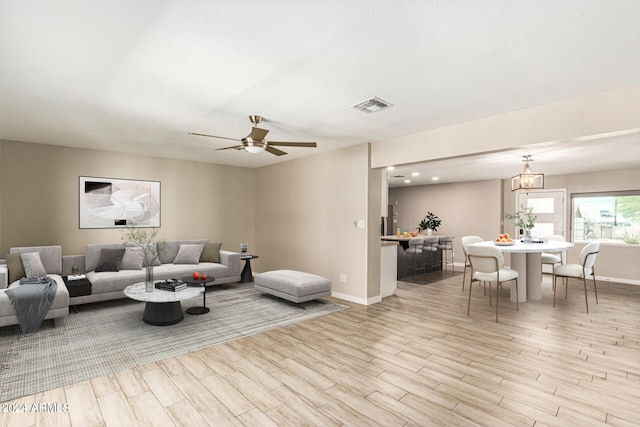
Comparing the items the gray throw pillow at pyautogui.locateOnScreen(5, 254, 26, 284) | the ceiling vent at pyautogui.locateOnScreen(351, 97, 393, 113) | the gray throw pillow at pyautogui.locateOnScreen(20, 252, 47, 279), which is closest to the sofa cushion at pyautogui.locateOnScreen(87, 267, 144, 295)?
the gray throw pillow at pyautogui.locateOnScreen(20, 252, 47, 279)

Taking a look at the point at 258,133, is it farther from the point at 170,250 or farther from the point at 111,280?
the point at 170,250

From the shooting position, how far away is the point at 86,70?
263 centimetres

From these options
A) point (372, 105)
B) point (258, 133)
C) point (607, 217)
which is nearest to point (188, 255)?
point (258, 133)

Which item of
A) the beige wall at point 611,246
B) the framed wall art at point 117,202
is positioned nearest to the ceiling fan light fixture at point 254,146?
the framed wall art at point 117,202

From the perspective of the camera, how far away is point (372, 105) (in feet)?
11.1

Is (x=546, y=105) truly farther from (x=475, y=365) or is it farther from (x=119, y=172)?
(x=119, y=172)

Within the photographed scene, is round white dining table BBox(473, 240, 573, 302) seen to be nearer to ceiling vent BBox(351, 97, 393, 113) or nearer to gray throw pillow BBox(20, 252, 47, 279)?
ceiling vent BBox(351, 97, 393, 113)

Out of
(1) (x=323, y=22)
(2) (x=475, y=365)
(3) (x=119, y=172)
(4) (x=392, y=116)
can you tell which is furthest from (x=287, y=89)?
(3) (x=119, y=172)

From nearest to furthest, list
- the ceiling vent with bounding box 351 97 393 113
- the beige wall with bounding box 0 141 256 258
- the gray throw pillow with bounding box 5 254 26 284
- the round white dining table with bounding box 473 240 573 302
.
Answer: the ceiling vent with bounding box 351 97 393 113, the gray throw pillow with bounding box 5 254 26 284, the beige wall with bounding box 0 141 256 258, the round white dining table with bounding box 473 240 573 302

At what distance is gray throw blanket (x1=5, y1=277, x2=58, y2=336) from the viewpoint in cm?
354

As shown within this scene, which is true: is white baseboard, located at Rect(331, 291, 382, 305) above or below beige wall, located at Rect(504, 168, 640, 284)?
below

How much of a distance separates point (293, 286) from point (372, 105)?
9.07ft

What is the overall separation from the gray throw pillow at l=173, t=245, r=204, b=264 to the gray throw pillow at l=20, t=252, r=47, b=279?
6.18 ft

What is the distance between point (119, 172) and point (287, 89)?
174 inches
